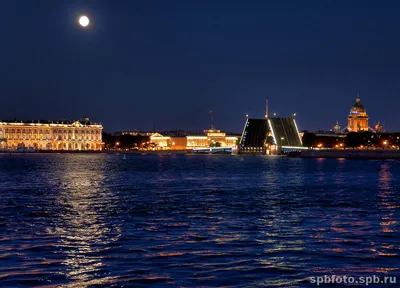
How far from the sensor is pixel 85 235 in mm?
10523

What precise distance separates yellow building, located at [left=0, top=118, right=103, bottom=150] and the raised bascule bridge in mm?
29033

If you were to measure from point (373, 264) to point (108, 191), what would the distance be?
1296 cm

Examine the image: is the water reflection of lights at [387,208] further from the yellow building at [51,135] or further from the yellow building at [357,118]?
the yellow building at [357,118]

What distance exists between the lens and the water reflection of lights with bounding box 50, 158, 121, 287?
7691mm

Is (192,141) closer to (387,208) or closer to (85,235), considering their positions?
(387,208)

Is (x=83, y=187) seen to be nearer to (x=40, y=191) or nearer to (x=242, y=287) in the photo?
(x=40, y=191)

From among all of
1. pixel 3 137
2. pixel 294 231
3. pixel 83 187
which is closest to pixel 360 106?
pixel 3 137

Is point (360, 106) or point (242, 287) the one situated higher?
point (360, 106)

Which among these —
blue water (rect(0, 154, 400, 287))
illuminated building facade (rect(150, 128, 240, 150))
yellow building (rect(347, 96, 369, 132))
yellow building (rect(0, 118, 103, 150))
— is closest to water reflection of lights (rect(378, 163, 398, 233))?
blue water (rect(0, 154, 400, 287))

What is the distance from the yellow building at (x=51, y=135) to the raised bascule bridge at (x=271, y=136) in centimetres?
2903

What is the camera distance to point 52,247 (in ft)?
30.7

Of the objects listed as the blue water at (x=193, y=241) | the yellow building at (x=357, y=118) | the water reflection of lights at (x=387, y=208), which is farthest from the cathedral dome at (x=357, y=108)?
the blue water at (x=193, y=241)

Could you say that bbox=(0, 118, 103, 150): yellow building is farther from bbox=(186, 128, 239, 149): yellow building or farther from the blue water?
the blue water

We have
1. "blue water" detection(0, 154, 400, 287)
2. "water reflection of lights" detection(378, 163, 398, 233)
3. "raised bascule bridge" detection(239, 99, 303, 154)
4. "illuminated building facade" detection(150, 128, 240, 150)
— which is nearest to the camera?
"blue water" detection(0, 154, 400, 287)
